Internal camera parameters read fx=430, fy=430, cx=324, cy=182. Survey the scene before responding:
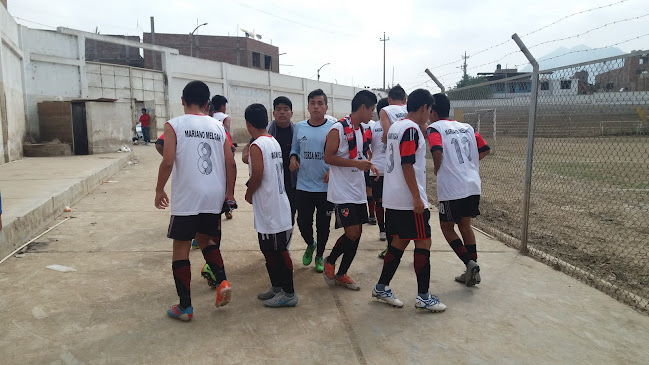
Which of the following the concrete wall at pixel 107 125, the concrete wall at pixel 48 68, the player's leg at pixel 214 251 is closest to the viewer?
the player's leg at pixel 214 251

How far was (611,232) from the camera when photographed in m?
5.84

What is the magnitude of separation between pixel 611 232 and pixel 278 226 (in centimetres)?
502

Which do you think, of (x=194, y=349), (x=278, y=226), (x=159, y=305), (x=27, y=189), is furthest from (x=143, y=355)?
(x=27, y=189)

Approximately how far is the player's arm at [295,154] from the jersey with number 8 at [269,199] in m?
0.67

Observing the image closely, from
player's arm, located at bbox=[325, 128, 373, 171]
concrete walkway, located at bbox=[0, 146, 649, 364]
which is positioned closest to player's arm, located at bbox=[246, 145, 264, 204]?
player's arm, located at bbox=[325, 128, 373, 171]

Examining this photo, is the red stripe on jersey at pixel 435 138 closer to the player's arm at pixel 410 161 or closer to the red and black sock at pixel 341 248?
the player's arm at pixel 410 161

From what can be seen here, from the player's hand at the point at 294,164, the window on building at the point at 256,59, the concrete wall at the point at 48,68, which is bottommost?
the player's hand at the point at 294,164

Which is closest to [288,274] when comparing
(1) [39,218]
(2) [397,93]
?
(2) [397,93]

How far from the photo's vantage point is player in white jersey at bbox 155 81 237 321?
298cm

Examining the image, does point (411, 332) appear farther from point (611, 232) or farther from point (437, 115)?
point (611, 232)

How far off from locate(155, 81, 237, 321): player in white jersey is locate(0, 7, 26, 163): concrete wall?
30.4ft

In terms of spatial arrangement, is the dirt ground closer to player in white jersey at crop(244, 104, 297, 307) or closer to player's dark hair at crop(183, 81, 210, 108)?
player in white jersey at crop(244, 104, 297, 307)

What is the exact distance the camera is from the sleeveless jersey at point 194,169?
2.98 meters

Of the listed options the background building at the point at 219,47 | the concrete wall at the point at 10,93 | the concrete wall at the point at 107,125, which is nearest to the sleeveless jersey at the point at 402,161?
the concrete wall at the point at 10,93
